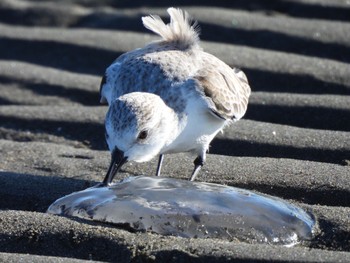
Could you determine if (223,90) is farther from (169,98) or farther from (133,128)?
(133,128)

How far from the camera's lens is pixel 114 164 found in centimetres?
474

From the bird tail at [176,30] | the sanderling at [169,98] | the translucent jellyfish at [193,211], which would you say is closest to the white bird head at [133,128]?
the sanderling at [169,98]

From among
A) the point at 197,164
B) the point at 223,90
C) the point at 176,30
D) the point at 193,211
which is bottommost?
the point at 197,164

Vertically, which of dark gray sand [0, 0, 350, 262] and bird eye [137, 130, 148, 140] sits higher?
bird eye [137, 130, 148, 140]

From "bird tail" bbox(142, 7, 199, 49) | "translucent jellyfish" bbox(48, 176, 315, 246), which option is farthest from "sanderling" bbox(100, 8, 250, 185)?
"translucent jellyfish" bbox(48, 176, 315, 246)

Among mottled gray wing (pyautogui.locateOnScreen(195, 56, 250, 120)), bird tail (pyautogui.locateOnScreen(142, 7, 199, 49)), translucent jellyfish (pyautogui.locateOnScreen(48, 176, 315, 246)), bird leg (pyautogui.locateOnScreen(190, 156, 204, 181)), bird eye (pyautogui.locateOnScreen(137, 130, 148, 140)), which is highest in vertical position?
bird tail (pyautogui.locateOnScreen(142, 7, 199, 49))

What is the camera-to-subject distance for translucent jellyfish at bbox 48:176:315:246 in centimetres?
435

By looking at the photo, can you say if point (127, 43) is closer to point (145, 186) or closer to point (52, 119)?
point (52, 119)

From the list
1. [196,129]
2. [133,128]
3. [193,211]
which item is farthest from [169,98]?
[193,211]

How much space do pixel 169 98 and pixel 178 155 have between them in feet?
2.33

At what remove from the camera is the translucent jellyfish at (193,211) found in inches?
171

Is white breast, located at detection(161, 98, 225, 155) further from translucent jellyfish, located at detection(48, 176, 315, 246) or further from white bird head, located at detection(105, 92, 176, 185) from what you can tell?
translucent jellyfish, located at detection(48, 176, 315, 246)

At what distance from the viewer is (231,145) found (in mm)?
5754

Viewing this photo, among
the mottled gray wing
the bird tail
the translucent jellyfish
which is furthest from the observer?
the bird tail
